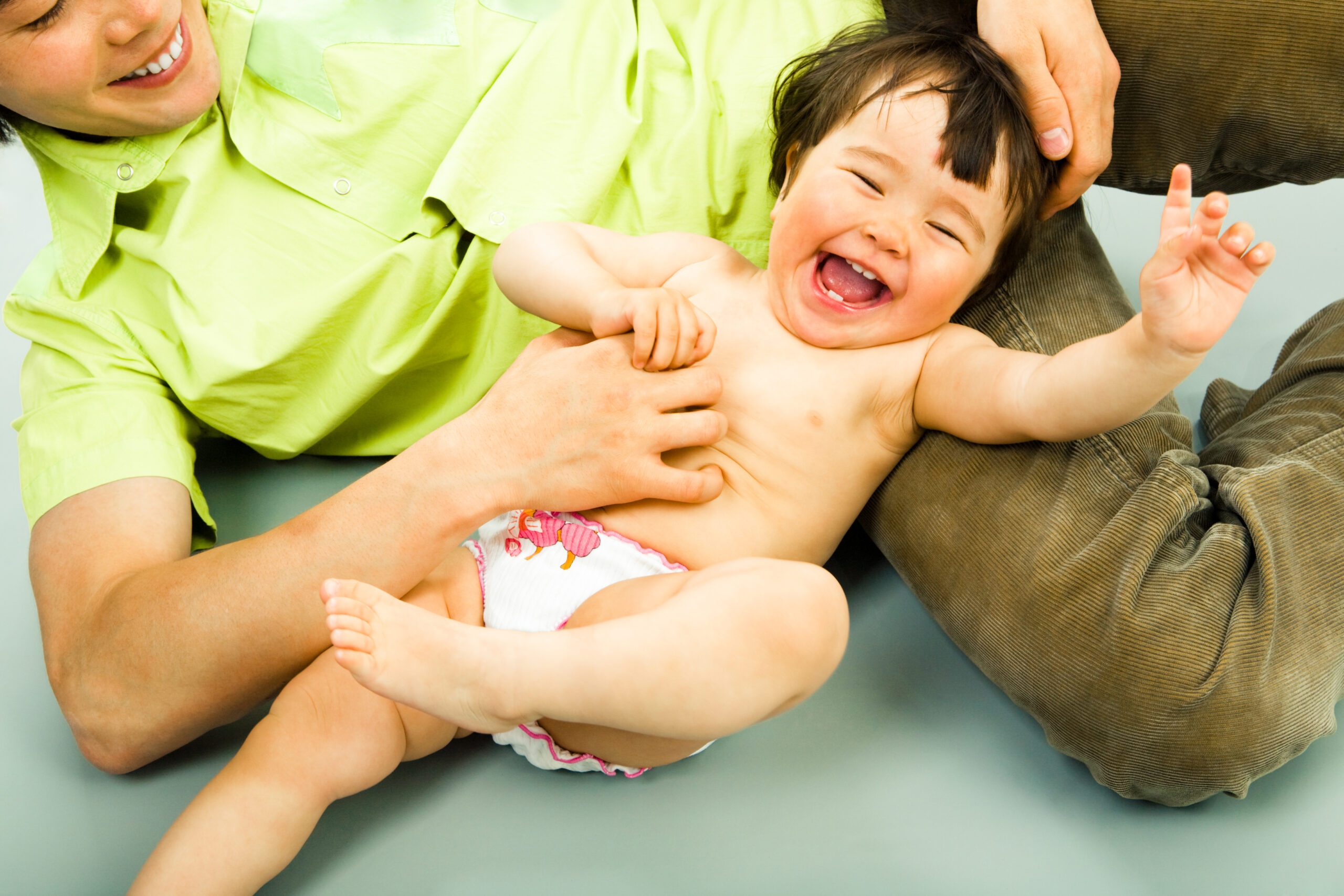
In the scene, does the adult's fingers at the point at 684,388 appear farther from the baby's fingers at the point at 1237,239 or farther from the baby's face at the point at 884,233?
the baby's fingers at the point at 1237,239

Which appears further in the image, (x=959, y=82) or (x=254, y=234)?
(x=254, y=234)

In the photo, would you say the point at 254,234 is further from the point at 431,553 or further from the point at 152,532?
the point at 431,553

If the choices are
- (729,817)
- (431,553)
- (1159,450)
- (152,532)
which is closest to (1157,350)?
(1159,450)

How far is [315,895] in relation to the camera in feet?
2.71

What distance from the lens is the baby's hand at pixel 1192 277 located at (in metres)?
0.69

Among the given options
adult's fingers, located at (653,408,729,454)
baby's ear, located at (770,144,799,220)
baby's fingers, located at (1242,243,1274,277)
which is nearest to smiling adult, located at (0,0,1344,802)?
adult's fingers, located at (653,408,729,454)

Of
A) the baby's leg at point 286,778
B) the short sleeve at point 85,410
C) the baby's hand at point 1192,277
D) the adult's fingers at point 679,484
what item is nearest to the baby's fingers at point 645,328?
the adult's fingers at point 679,484

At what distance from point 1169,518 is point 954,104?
450mm

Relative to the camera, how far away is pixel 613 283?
3.27ft

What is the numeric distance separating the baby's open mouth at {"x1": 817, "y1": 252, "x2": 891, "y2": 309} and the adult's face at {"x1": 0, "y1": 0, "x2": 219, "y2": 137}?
0.73m

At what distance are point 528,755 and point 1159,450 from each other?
2.24ft

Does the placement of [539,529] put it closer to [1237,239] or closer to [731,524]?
[731,524]

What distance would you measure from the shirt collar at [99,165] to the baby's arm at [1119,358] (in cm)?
89

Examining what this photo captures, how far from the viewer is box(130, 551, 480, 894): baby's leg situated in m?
0.75
